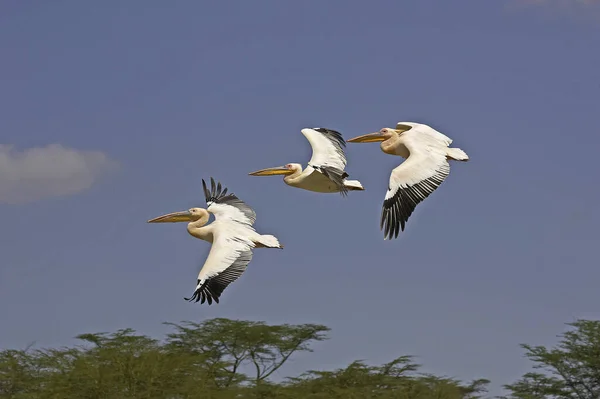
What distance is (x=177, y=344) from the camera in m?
33.0

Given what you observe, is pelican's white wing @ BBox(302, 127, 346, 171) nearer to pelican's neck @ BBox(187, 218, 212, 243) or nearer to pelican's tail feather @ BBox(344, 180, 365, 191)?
pelican's tail feather @ BBox(344, 180, 365, 191)

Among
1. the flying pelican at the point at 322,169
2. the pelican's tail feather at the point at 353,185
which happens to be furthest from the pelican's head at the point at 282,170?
the pelican's tail feather at the point at 353,185

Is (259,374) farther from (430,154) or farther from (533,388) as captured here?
(430,154)

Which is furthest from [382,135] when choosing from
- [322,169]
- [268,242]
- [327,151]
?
[268,242]

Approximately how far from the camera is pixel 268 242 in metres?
15.6

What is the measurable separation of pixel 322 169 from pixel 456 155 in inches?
73.3

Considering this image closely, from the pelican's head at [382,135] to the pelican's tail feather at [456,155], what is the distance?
1.48 meters

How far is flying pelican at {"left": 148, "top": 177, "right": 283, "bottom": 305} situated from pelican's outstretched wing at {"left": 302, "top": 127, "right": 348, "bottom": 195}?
121 cm

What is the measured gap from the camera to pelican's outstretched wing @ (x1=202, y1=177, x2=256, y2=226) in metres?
16.7

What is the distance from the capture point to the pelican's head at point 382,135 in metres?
17.1

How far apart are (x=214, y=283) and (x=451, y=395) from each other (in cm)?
1487

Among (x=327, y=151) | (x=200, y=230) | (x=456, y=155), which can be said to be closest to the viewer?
(x=456, y=155)

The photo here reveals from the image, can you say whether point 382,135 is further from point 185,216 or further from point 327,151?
point 185,216

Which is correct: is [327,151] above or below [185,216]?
above
